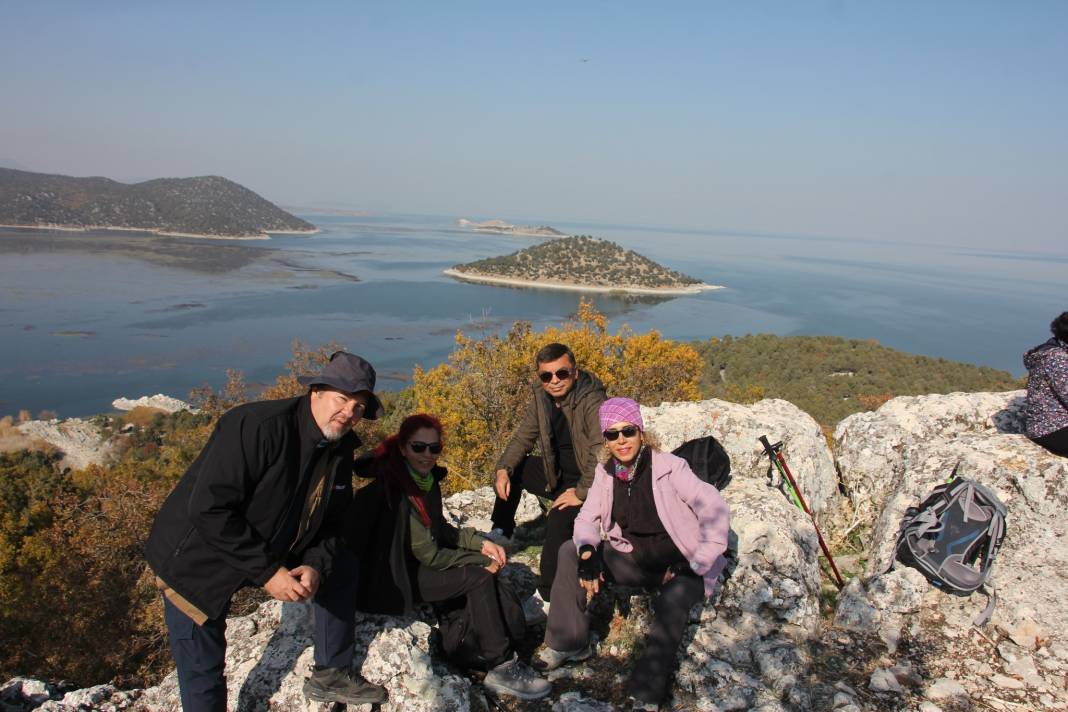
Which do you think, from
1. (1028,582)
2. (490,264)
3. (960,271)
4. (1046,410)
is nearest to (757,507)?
(1028,582)

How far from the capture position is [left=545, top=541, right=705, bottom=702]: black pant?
3.14m

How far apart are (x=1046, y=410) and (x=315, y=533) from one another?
4.71 m

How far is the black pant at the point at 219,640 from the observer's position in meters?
2.69

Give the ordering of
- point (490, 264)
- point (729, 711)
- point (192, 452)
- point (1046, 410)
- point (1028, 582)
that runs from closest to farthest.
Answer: point (729, 711) → point (1028, 582) → point (1046, 410) → point (192, 452) → point (490, 264)

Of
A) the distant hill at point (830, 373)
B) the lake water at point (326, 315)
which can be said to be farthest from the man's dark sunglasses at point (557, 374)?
the lake water at point (326, 315)

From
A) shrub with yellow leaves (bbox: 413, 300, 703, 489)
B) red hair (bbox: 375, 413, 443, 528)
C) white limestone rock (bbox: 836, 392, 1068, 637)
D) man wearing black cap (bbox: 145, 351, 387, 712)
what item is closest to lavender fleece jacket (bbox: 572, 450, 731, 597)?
red hair (bbox: 375, 413, 443, 528)

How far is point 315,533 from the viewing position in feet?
9.65

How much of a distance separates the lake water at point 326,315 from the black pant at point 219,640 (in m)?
26.3

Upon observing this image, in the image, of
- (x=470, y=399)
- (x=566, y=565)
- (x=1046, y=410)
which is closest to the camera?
(x=566, y=565)

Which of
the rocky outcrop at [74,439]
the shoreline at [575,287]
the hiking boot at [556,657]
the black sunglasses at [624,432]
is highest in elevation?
A: the black sunglasses at [624,432]

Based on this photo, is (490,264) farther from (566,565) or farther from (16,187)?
→ (16,187)

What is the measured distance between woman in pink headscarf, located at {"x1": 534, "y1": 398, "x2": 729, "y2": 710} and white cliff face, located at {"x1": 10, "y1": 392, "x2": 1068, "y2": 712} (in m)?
0.35

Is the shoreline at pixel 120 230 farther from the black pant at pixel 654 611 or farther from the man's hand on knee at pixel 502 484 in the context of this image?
the black pant at pixel 654 611

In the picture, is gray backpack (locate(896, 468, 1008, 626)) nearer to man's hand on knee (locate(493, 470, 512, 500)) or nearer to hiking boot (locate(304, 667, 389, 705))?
man's hand on knee (locate(493, 470, 512, 500))
